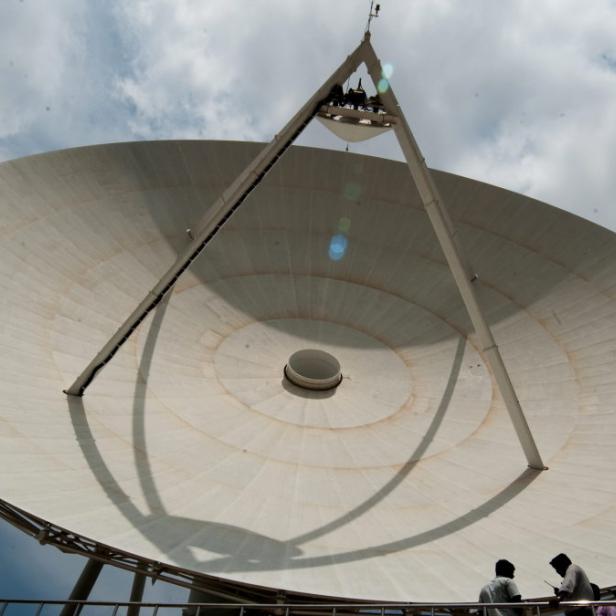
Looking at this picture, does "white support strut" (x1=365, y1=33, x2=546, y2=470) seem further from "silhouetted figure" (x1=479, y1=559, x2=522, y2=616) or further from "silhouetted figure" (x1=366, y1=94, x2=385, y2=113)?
"silhouetted figure" (x1=479, y1=559, x2=522, y2=616)

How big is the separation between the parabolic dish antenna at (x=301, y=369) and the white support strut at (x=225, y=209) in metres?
1.31

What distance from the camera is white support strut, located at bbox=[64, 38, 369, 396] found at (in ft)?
46.4

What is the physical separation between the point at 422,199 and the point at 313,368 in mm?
6686

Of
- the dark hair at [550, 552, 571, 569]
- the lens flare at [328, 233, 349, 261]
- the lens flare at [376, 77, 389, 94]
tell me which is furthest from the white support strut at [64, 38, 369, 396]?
the dark hair at [550, 552, 571, 569]

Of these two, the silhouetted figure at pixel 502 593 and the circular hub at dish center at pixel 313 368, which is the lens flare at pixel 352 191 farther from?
the silhouetted figure at pixel 502 593

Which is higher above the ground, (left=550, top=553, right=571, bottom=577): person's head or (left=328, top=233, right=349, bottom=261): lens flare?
(left=328, top=233, right=349, bottom=261): lens flare

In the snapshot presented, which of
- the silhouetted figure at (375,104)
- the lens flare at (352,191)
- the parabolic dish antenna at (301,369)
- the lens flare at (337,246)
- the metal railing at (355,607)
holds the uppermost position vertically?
the lens flare at (352,191)

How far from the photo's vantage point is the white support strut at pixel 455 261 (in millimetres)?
13469

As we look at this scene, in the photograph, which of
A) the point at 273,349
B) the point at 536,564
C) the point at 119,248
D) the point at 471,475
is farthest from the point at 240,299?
the point at 536,564

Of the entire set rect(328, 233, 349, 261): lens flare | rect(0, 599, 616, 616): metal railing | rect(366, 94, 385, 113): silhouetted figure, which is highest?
rect(328, 233, 349, 261): lens flare

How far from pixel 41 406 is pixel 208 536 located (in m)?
→ 5.40

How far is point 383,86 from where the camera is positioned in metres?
16.0

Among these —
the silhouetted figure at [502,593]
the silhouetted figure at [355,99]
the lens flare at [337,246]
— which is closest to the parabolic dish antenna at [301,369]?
the lens flare at [337,246]

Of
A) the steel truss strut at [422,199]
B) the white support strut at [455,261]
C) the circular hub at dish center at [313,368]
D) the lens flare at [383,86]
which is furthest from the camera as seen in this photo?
the circular hub at dish center at [313,368]
